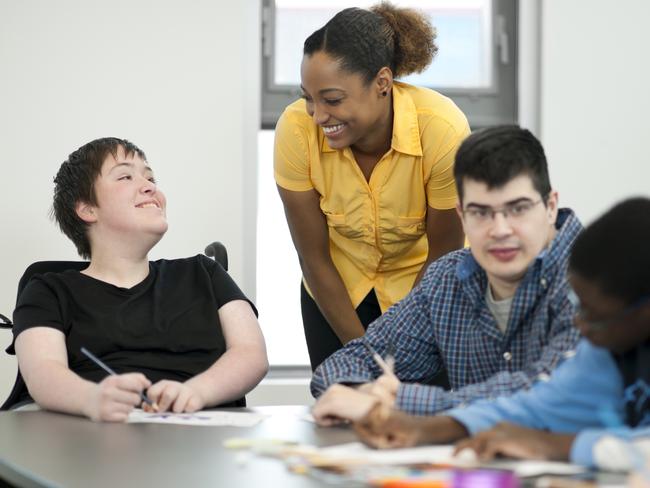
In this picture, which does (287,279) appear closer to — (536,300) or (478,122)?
(478,122)

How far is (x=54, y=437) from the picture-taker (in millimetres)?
1547

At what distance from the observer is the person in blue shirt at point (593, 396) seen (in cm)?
120

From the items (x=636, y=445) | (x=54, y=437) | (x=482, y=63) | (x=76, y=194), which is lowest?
(x=54, y=437)

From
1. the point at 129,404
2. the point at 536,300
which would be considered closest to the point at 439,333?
the point at 536,300

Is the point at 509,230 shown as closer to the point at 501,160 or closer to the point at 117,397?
the point at 501,160

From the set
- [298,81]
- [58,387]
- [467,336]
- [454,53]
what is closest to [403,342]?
[467,336]

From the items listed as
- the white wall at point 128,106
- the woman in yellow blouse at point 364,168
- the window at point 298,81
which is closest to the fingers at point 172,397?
the woman in yellow blouse at point 364,168

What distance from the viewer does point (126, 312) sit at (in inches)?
83.6

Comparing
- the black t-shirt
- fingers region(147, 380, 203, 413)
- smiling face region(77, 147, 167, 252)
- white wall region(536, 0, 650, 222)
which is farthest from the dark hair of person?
white wall region(536, 0, 650, 222)

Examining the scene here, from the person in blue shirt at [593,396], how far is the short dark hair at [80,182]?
1.16m

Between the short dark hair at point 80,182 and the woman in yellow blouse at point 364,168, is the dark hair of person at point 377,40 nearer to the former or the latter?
the woman in yellow blouse at point 364,168

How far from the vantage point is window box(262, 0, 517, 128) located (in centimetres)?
364

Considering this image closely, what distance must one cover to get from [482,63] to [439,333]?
6.95 ft

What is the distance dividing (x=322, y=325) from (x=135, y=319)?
65 centimetres
